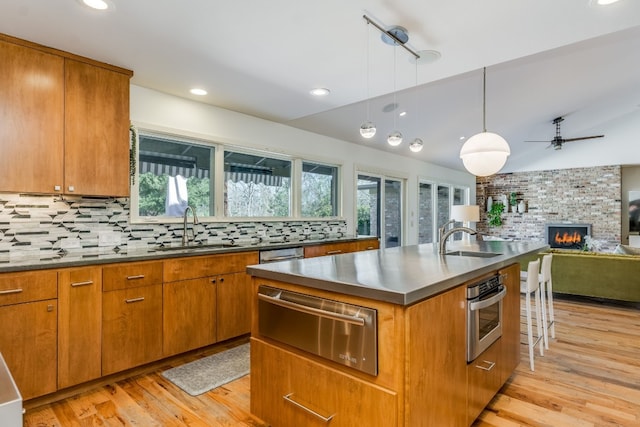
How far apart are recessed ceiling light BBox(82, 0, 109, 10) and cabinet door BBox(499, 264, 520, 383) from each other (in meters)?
2.91

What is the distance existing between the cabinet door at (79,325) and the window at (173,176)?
0.96m

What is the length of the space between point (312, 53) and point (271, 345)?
2046mm

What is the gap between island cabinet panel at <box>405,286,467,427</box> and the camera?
1441 millimetres

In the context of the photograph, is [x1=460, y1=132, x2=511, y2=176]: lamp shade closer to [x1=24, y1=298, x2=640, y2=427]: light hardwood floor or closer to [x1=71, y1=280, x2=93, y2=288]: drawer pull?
[x1=24, y1=298, x2=640, y2=427]: light hardwood floor

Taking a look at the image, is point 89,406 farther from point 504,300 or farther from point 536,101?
point 536,101

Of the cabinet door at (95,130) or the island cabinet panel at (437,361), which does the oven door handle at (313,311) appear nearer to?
the island cabinet panel at (437,361)

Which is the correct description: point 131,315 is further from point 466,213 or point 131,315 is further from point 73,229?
point 466,213

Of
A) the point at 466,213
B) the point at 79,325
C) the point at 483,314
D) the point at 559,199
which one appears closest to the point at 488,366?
the point at 483,314

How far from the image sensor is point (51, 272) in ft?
7.36

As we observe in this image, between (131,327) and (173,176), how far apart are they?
5.07ft

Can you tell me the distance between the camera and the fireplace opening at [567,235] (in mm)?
8727

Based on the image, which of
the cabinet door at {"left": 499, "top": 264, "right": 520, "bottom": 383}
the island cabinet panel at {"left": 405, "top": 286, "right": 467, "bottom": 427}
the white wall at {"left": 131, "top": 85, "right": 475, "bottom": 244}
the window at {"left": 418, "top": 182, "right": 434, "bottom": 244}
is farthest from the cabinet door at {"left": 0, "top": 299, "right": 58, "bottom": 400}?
the window at {"left": 418, "top": 182, "right": 434, "bottom": 244}

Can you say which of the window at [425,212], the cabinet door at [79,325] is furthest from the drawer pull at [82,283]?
the window at [425,212]

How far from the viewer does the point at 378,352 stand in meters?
1.46
